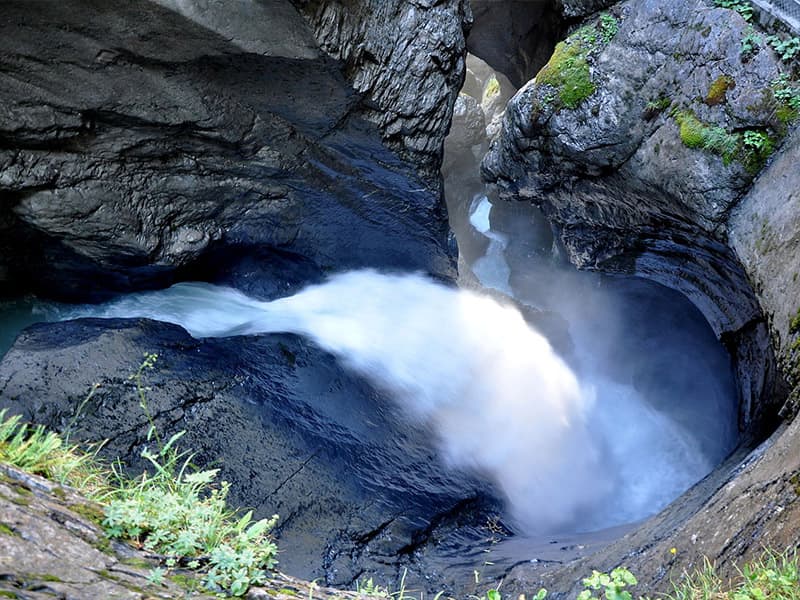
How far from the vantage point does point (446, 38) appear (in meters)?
8.15

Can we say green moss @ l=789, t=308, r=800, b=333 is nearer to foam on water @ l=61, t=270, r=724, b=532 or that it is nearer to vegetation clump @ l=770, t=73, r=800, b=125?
vegetation clump @ l=770, t=73, r=800, b=125

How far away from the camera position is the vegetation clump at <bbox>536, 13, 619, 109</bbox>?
26.0 ft

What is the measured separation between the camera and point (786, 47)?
256 inches

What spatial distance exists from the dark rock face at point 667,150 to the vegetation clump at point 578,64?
4cm

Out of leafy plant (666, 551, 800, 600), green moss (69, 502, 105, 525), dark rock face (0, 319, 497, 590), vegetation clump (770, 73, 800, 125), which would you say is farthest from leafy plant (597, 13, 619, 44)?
green moss (69, 502, 105, 525)

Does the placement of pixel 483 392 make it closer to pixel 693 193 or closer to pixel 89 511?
pixel 693 193

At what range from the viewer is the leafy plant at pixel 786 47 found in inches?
254

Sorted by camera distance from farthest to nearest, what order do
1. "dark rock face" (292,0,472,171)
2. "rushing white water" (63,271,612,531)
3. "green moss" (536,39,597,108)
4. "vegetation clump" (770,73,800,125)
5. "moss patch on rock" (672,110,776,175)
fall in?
"rushing white water" (63,271,612,531), "green moss" (536,39,597,108), "dark rock face" (292,0,472,171), "moss patch on rock" (672,110,776,175), "vegetation clump" (770,73,800,125)

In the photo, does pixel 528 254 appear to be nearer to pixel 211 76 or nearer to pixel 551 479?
pixel 551 479

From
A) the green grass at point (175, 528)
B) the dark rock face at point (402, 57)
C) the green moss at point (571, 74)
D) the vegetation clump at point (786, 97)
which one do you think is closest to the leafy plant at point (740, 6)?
the vegetation clump at point (786, 97)

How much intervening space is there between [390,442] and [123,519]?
5.11 m

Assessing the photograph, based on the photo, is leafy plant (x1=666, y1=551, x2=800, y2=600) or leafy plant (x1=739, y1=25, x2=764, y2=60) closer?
leafy plant (x1=666, y1=551, x2=800, y2=600)

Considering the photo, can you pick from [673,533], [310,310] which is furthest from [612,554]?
[310,310]

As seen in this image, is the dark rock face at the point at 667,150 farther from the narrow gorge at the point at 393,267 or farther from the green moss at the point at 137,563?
the green moss at the point at 137,563
